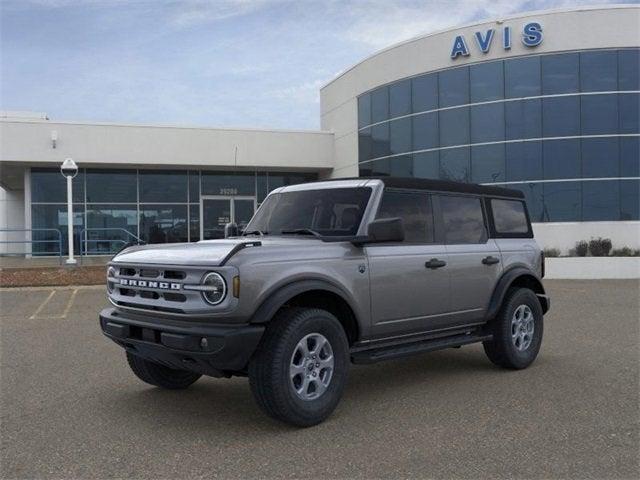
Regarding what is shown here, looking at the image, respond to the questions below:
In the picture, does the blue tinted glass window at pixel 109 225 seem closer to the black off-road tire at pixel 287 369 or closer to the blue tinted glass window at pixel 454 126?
the blue tinted glass window at pixel 454 126

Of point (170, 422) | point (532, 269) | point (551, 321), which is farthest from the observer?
point (551, 321)

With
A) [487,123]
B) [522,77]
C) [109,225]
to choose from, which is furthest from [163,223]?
[522,77]

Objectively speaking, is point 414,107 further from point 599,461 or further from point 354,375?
point 599,461

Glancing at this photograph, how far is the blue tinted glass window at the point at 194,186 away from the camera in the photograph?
86.5 feet

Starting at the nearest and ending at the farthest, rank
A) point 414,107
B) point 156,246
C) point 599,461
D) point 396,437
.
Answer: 1. point 599,461
2. point 396,437
3. point 156,246
4. point 414,107

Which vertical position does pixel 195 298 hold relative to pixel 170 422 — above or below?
above

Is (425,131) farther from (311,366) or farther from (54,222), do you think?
(311,366)

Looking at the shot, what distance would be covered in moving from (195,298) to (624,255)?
18.0 meters

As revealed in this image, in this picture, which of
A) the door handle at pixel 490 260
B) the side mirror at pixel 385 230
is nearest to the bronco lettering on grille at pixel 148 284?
the side mirror at pixel 385 230

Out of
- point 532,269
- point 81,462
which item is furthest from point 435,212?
point 81,462

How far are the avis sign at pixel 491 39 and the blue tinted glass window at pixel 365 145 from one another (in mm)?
4769

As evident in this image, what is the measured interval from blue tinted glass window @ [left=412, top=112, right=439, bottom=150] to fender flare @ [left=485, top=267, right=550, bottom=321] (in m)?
16.4

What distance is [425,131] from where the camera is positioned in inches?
916

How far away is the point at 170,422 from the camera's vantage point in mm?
4914
